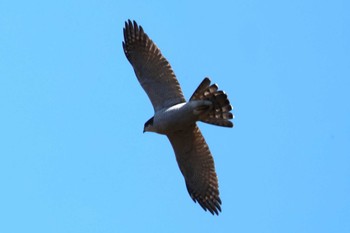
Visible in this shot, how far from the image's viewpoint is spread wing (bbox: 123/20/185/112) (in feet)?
44.5

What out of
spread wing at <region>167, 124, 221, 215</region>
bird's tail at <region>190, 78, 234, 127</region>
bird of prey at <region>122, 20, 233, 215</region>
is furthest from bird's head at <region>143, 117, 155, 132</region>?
bird's tail at <region>190, 78, 234, 127</region>

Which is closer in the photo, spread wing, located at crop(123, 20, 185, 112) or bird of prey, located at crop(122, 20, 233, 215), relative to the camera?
bird of prey, located at crop(122, 20, 233, 215)

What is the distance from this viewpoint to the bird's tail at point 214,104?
1284cm

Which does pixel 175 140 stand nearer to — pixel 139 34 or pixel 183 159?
pixel 183 159

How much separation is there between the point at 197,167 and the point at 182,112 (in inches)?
57.9

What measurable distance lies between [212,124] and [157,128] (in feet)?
3.41

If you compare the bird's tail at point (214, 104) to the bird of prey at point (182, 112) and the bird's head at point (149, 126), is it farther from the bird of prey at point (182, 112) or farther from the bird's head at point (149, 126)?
the bird's head at point (149, 126)

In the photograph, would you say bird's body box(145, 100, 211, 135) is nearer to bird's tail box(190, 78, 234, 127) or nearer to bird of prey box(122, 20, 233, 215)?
bird of prey box(122, 20, 233, 215)

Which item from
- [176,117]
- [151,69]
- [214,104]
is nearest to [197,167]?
[176,117]

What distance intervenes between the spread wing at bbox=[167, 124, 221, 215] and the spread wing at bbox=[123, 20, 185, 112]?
67 centimetres

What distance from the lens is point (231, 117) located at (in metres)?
13.0

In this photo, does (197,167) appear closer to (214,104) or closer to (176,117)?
(176,117)

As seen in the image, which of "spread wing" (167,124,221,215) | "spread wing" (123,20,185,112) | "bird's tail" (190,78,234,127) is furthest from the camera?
"spread wing" (167,124,221,215)

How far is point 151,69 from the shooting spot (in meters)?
13.7
